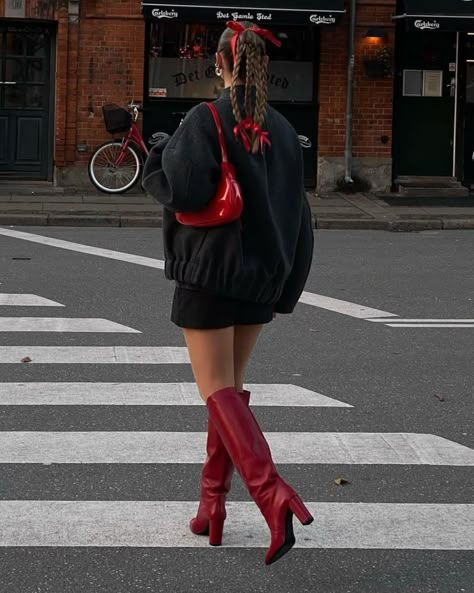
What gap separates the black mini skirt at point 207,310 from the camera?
15.7 ft

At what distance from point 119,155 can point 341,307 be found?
8726 millimetres

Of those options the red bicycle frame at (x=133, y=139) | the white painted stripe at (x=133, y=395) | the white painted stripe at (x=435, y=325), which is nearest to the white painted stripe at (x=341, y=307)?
the white painted stripe at (x=435, y=325)

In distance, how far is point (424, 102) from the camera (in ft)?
65.8

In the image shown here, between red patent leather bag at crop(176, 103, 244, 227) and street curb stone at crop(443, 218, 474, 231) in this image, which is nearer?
red patent leather bag at crop(176, 103, 244, 227)

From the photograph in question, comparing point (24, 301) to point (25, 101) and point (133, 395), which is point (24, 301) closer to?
point (133, 395)

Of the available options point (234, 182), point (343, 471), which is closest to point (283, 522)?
point (234, 182)

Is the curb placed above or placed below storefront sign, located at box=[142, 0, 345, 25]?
below

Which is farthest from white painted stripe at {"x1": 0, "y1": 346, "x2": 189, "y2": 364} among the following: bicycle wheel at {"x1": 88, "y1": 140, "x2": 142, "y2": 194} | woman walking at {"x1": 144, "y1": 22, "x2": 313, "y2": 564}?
bicycle wheel at {"x1": 88, "y1": 140, "x2": 142, "y2": 194}

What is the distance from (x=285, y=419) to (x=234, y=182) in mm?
2666

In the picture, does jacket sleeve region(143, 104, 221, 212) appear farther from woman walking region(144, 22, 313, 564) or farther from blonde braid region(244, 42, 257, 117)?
blonde braid region(244, 42, 257, 117)

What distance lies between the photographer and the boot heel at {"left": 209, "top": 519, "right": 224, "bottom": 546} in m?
5.00

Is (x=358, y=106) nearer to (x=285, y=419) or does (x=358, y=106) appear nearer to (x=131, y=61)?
(x=131, y=61)

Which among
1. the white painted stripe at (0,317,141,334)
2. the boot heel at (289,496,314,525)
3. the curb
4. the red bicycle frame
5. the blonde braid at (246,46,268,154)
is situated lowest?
the boot heel at (289,496,314,525)

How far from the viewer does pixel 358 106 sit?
779 inches
